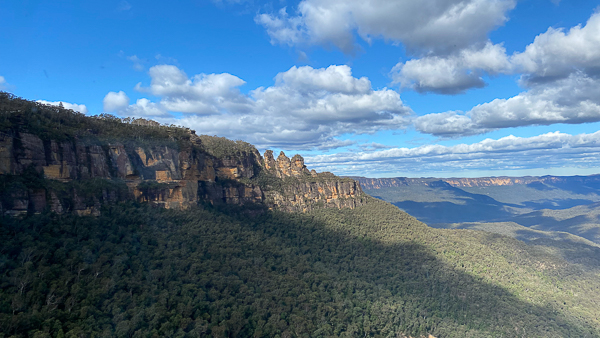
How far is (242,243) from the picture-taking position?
5825 centimetres

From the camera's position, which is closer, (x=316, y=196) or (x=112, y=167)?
(x=112, y=167)

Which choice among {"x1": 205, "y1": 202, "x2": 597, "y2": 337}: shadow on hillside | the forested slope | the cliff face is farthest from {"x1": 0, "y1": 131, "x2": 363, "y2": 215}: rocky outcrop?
{"x1": 205, "y1": 202, "x2": 597, "y2": 337}: shadow on hillside

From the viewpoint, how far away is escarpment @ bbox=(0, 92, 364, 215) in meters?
38.2

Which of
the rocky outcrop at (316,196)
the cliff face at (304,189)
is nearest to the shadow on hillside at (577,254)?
the rocky outcrop at (316,196)

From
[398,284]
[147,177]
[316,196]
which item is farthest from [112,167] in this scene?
[398,284]

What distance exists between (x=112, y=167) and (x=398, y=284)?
5474cm

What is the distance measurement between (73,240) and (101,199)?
10.7 meters

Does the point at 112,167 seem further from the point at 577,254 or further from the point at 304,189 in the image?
the point at 577,254

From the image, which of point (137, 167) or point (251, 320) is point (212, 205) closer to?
point (137, 167)

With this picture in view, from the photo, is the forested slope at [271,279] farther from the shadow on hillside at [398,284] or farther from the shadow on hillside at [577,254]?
the shadow on hillside at [577,254]

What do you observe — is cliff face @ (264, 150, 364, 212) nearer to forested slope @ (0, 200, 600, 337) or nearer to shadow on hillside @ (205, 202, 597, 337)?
forested slope @ (0, 200, 600, 337)

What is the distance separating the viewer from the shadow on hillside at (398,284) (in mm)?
54750

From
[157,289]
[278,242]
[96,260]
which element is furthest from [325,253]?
[96,260]

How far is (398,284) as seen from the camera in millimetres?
63625
